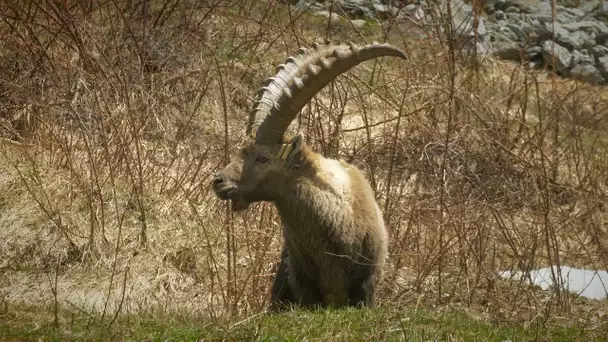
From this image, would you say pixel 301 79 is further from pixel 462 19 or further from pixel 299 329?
pixel 462 19

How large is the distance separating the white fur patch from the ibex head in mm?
142

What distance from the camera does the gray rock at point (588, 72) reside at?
24.3 m

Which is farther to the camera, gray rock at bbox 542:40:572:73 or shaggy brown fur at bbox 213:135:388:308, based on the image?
gray rock at bbox 542:40:572:73

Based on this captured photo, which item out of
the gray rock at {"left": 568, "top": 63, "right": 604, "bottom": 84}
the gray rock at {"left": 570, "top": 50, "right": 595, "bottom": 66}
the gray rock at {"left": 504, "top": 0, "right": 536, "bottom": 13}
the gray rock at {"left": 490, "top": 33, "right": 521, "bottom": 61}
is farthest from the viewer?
the gray rock at {"left": 504, "top": 0, "right": 536, "bottom": 13}

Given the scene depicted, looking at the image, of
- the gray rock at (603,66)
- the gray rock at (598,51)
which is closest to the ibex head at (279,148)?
the gray rock at (603,66)

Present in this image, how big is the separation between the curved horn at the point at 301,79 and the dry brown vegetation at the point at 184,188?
877 millimetres

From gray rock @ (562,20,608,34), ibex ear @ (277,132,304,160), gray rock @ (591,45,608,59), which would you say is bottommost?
ibex ear @ (277,132,304,160)

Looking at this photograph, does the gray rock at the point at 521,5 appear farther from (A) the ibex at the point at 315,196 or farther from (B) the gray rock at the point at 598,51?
(A) the ibex at the point at 315,196

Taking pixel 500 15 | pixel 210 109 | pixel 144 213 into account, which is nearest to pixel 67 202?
pixel 144 213

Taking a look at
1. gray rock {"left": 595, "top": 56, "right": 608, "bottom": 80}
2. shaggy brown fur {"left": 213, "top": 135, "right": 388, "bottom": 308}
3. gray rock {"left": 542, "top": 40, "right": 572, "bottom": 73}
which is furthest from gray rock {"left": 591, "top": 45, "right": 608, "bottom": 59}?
shaggy brown fur {"left": 213, "top": 135, "right": 388, "bottom": 308}

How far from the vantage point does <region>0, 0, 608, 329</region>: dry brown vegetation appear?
8297mm

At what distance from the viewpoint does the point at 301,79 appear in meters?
6.84

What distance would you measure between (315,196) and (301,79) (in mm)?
956

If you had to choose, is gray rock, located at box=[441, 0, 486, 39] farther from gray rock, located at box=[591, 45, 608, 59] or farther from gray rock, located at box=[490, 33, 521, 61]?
gray rock, located at box=[591, 45, 608, 59]
